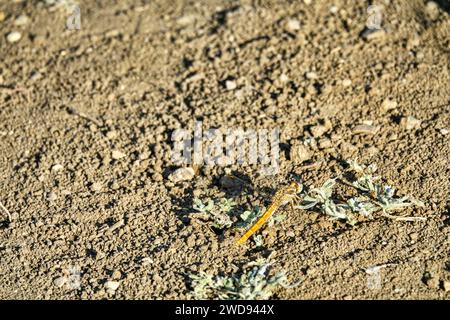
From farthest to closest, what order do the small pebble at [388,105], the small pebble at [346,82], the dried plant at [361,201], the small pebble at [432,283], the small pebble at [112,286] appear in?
1. the small pebble at [346,82]
2. the small pebble at [388,105]
3. the dried plant at [361,201]
4. the small pebble at [112,286]
5. the small pebble at [432,283]

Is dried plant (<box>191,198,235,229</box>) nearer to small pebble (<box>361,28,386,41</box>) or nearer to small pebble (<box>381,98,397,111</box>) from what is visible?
small pebble (<box>381,98,397,111</box>)

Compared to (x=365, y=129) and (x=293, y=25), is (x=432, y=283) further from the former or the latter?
(x=293, y=25)

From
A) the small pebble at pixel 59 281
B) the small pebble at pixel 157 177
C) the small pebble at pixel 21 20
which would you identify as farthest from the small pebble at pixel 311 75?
the small pebble at pixel 21 20

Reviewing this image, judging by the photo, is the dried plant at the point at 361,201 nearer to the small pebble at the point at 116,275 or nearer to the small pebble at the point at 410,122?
the small pebble at the point at 410,122

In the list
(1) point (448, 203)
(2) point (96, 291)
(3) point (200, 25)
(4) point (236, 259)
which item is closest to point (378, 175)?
(1) point (448, 203)

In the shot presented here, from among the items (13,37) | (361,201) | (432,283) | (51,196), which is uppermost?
(13,37)

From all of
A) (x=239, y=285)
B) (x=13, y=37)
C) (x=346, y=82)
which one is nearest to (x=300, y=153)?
(x=346, y=82)
